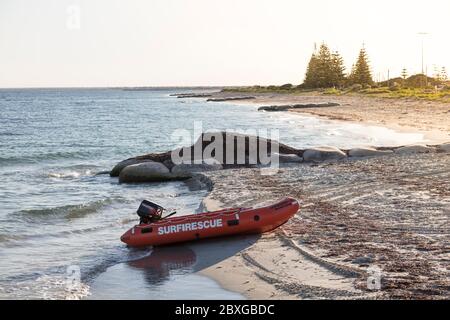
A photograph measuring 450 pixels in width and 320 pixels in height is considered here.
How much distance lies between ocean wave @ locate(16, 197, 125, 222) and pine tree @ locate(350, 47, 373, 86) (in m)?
88.8

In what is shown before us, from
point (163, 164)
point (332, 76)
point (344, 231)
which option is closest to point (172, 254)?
point (344, 231)

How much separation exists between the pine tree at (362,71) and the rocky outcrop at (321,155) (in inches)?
3159

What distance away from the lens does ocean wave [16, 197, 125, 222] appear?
1638 centimetres

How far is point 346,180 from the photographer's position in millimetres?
18266

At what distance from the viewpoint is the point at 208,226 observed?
12.3 metres

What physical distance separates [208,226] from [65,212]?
6.12 metres

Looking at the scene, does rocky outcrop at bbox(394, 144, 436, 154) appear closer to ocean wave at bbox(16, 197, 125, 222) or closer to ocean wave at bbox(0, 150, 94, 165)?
ocean wave at bbox(16, 197, 125, 222)

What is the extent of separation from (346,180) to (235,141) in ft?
22.3

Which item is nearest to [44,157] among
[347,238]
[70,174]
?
[70,174]

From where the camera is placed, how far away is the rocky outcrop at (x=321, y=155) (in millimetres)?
23562

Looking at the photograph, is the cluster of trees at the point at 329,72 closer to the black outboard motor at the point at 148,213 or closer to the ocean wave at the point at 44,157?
the ocean wave at the point at 44,157

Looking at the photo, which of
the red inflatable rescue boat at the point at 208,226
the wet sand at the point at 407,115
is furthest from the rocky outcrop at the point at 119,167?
the wet sand at the point at 407,115

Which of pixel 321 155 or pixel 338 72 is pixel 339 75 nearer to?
pixel 338 72

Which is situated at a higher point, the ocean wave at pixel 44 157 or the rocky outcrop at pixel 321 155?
the rocky outcrop at pixel 321 155
